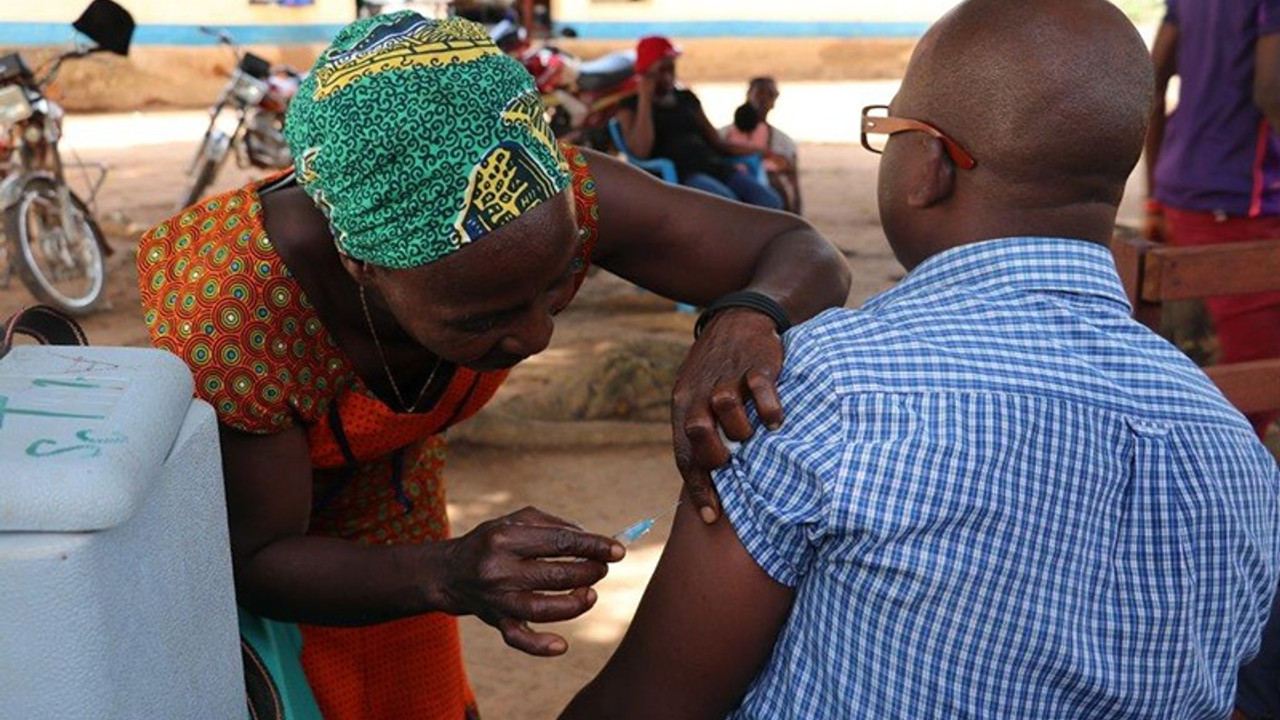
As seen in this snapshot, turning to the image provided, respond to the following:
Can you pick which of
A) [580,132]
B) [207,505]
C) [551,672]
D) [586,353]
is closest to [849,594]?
[207,505]

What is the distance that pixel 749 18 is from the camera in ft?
62.9

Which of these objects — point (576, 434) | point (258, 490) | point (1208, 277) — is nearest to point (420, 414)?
point (258, 490)

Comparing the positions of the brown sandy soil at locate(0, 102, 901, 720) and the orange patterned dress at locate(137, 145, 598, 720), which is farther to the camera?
the brown sandy soil at locate(0, 102, 901, 720)

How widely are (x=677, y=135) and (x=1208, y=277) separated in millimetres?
4924

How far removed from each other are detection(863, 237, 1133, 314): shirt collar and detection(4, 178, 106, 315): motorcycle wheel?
641cm

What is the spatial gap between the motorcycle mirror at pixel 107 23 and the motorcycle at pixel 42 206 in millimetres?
3517

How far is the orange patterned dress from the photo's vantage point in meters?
1.61

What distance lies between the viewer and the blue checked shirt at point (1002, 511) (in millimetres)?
1197

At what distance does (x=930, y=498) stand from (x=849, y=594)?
129 mm

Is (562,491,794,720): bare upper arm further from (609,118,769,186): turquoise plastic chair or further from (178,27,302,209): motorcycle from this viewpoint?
(178,27,302,209): motorcycle

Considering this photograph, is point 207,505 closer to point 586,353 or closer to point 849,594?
point 849,594

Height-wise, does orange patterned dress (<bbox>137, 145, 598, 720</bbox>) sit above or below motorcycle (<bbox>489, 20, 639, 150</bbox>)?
above

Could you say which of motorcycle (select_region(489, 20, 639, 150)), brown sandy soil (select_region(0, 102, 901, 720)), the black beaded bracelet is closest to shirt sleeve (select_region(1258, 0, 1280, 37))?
brown sandy soil (select_region(0, 102, 901, 720))

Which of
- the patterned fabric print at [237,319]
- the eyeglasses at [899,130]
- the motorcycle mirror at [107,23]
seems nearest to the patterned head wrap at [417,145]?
the patterned fabric print at [237,319]
